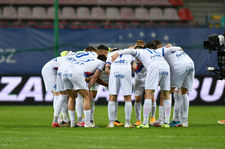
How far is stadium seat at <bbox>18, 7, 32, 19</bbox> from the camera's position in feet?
94.3

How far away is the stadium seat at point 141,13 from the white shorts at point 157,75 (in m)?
19.2

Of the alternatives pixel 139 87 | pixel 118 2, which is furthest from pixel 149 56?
pixel 118 2

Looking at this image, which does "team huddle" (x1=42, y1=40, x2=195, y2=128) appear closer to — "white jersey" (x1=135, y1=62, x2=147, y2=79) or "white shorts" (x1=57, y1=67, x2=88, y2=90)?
"white shorts" (x1=57, y1=67, x2=88, y2=90)

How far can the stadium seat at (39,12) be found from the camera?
29250 millimetres

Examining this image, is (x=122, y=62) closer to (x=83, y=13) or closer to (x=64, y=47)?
(x=64, y=47)

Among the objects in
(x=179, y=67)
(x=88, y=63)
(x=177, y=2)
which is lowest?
(x=179, y=67)

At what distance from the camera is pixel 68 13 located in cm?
2995

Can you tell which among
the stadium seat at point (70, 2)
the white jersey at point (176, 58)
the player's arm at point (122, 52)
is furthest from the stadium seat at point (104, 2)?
the player's arm at point (122, 52)

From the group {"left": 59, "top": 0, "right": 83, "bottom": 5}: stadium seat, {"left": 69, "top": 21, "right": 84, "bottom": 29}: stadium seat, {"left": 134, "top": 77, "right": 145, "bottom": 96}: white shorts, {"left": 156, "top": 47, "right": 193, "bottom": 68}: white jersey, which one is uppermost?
{"left": 59, "top": 0, "right": 83, "bottom": 5}: stadium seat

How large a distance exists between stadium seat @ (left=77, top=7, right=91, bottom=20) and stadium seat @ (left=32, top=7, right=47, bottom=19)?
205 centimetres

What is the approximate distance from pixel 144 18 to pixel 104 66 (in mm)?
18811

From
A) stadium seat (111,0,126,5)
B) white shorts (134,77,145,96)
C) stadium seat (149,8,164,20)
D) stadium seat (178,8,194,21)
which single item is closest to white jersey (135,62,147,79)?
white shorts (134,77,145,96)

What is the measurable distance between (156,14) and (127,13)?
5.94ft

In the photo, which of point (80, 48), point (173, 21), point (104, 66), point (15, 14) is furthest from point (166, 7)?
point (104, 66)
